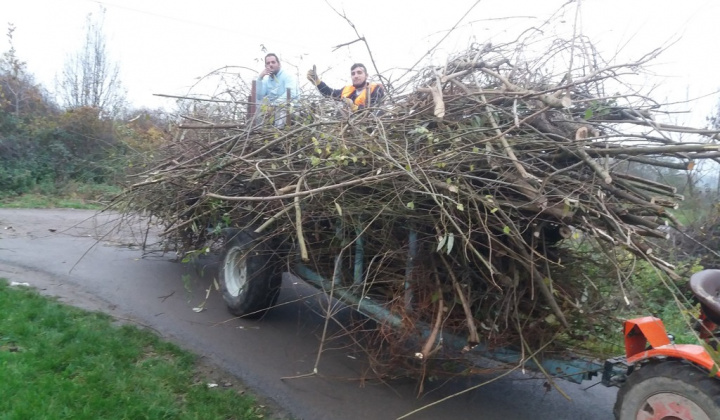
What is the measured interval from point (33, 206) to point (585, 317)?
1411 cm

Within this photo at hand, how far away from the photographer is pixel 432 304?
4164 millimetres

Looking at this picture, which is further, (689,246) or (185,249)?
(689,246)

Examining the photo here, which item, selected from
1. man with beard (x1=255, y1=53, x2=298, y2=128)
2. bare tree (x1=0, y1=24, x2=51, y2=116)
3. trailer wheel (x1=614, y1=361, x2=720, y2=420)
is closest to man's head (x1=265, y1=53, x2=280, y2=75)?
man with beard (x1=255, y1=53, x2=298, y2=128)

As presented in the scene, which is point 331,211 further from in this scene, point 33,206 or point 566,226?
point 33,206

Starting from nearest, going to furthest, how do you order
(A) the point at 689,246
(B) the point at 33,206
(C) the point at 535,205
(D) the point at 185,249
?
(C) the point at 535,205 → (D) the point at 185,249 → (A) the point at 689,246 → (B) the point at 33,206

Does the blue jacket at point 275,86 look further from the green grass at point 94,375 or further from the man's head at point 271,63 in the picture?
the green grass at point 94,375

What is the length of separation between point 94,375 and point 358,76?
13.1ft

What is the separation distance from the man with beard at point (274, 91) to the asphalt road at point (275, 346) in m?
1.74

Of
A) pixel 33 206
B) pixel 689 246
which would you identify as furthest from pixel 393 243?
pixel 33 206

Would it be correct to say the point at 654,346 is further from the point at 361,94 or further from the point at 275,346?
the point at 361,94

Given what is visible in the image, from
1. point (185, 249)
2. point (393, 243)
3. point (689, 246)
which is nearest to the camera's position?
point (393, 243)

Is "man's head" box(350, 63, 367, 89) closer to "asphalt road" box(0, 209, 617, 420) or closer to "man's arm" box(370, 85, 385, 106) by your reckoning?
"man's arm" box(370, 85, 385, 106)

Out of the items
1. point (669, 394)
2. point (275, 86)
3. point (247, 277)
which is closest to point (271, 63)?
point (275, 86)

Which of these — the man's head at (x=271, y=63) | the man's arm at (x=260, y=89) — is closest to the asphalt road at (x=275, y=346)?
the man's arm at (x=260, y=89)
